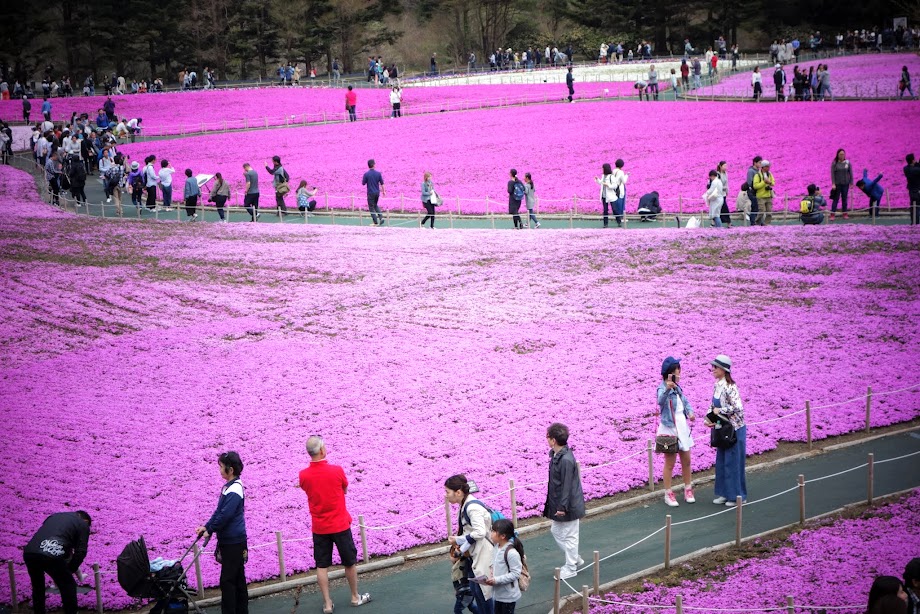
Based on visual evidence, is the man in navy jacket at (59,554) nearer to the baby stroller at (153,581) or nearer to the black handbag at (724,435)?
the baby stroller at (153,581)

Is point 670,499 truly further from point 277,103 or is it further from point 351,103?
point 277,103

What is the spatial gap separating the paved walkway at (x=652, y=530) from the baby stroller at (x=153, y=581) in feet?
2.10

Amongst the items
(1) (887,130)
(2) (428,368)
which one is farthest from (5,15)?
(2) (428,368)

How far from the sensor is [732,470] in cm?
1308

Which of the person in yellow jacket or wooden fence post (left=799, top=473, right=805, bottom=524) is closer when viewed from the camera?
wooden fence post (left=799, top=473, right=805, bottom=524)

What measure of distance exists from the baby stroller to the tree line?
248ft

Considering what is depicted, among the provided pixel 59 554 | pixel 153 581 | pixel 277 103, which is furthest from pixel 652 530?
pixel 277 103

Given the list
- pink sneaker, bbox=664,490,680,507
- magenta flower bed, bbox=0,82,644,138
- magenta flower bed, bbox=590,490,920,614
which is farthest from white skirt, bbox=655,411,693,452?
magenta flower bed, bbox=0,82,644,138

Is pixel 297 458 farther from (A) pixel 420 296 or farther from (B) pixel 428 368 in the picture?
(A) pixel 420 296

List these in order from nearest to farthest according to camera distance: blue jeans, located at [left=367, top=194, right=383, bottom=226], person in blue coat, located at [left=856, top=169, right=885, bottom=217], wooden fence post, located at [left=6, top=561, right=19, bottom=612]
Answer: wooden fence post, located at [left=6, top=561, right=19, bottom=612] → person in blue coat, located at [left=856, top=169, right=885, bottom=217] → blue jeans, located at [left=367, top=194, right=383, bottom=226]

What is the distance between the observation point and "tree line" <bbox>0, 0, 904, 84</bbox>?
81.2 meters

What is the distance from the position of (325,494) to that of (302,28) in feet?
263

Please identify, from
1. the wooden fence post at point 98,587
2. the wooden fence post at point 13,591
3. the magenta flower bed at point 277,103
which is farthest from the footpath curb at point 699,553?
the magenta flower bed at point 277,103

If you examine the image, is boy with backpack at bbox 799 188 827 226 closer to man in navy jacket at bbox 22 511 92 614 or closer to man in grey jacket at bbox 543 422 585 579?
man in grey jacket at bbox 543 422 585 579
